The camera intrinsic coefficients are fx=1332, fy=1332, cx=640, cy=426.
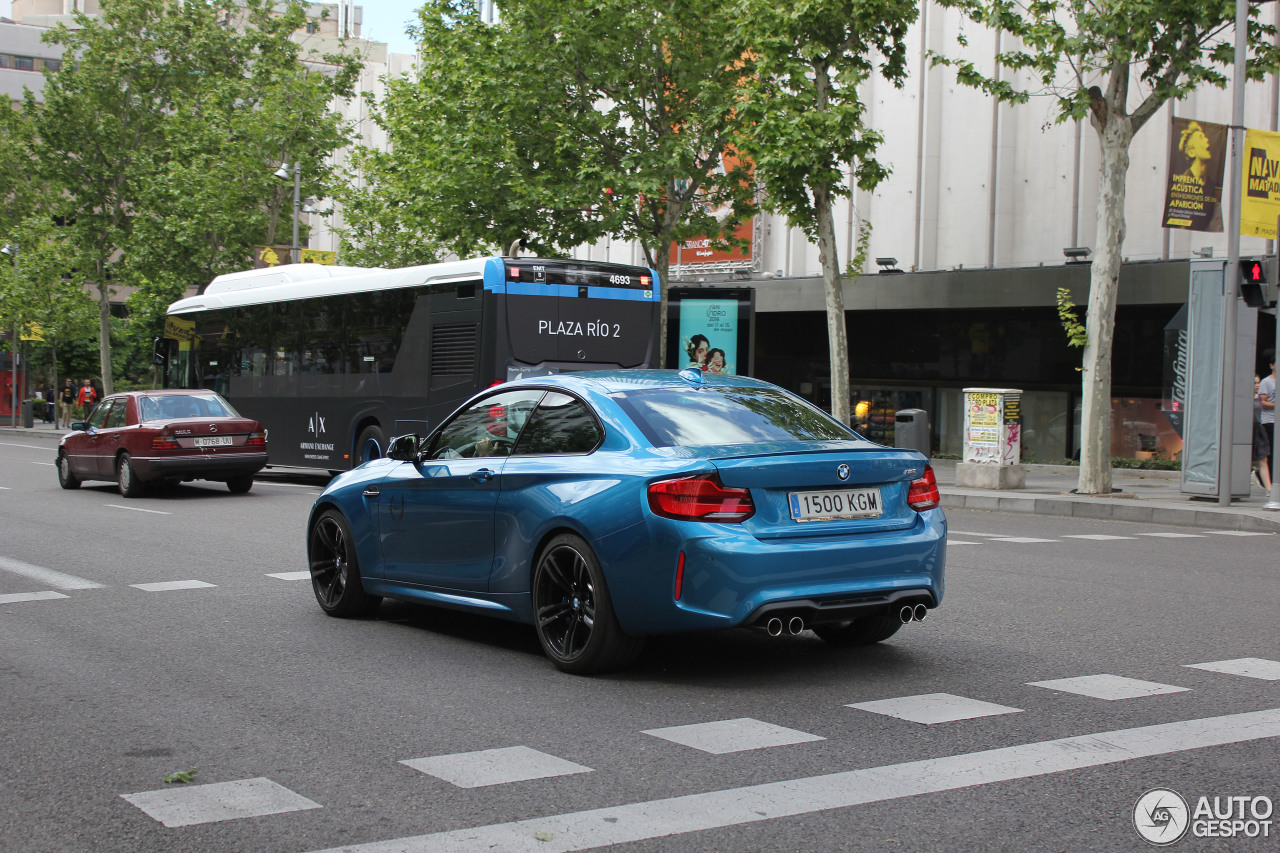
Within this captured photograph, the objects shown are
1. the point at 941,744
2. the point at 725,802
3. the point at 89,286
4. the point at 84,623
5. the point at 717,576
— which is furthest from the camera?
the point at 89,286

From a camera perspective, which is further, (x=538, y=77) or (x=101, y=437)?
(x=538, y=77)

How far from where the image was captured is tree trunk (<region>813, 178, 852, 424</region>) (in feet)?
72.4

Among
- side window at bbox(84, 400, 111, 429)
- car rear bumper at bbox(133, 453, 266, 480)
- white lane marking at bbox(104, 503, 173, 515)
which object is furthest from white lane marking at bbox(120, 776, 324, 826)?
side window at bbox(84, 400, 111, 429)

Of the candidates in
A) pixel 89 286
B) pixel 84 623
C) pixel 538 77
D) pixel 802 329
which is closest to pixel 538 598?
pixel 84 623

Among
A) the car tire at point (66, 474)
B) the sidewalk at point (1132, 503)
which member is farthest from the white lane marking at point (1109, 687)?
the car tire at point (66, 474)

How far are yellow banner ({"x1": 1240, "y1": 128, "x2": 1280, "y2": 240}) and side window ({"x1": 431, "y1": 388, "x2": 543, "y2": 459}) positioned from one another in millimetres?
12901

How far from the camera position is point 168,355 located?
2644 centimetres

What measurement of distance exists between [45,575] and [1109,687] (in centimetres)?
769

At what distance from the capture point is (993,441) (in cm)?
2048

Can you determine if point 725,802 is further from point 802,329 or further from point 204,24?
point 204,24

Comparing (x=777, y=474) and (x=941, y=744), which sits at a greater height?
(x=777, y=474)

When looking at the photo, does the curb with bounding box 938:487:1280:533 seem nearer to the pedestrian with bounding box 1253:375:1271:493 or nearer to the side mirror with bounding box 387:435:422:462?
the pedestrian with bounding box 1253:375:1271:493

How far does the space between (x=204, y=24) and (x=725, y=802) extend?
48822 millimetres

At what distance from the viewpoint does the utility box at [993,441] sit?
20344 mm
